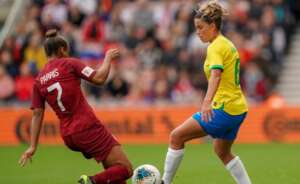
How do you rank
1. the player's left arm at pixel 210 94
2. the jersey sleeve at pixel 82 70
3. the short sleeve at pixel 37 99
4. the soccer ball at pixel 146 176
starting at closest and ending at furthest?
the player's left arm at pixel 210 94 → the jersey sleeve at pixel 82 70 → the short sleeve at pixel 37 99 → the soccer ball at pixel 146 176

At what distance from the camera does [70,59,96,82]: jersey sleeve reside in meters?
9.33

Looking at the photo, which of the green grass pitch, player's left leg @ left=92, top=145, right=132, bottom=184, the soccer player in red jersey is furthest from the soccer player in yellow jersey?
the green grass pitch

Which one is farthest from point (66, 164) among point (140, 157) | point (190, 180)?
point (190, 180)

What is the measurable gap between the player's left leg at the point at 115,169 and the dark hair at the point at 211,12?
5.83ft

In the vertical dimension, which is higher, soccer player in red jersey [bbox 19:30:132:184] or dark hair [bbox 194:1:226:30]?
dark hair [bbox 194:1:226:30]

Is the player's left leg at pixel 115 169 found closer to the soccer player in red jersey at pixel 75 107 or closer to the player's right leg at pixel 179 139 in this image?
the soccer player in red jersey at pixel 75 107

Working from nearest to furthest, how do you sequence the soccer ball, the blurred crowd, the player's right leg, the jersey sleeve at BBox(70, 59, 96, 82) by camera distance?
the jersey sleeve at BBox(70, 59, 96, 82), the player's right leg, the soccer ball, the blurred crowd

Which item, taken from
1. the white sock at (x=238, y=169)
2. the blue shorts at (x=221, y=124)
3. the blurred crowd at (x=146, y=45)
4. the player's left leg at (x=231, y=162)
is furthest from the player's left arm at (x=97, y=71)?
the blurred crowd at (x=146, y=45)

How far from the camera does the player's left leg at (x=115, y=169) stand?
31.1 ft

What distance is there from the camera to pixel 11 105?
21594 millimetres

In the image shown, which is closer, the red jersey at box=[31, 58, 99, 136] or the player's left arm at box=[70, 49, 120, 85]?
the player's left arm at box=[70, 49, 120, 85]

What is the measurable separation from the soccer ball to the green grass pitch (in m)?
1.76

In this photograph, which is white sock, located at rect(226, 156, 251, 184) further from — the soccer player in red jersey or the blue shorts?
the soccer player in red jersey

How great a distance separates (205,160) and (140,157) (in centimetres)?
131
